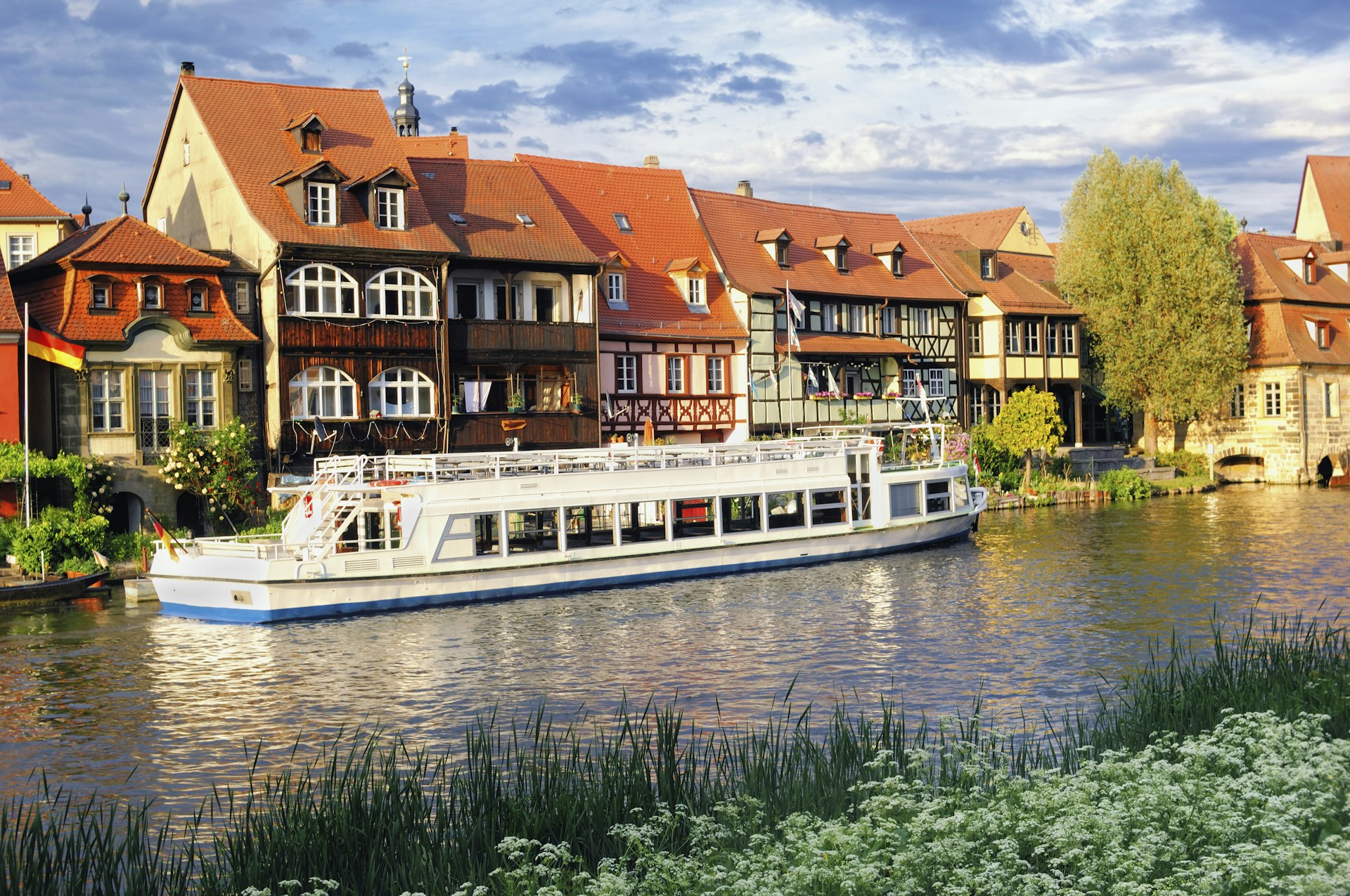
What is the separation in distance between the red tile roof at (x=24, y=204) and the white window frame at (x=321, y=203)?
17.0m

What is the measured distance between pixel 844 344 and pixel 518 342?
640 inches

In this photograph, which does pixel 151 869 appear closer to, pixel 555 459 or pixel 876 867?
pixel 876 867

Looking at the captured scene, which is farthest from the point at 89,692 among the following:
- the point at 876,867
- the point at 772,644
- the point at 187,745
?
the point at 876,867

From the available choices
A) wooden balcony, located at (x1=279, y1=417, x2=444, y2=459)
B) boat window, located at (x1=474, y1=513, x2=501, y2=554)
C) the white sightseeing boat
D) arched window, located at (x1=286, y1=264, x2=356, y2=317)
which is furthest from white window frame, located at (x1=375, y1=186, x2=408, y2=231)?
boat window, located at (x1=474, y1=513, x2=501, y2=554)

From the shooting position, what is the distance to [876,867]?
10266 millimetres

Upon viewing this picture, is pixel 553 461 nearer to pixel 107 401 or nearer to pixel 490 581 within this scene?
pixel 490 581

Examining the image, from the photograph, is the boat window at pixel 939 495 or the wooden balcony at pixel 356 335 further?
the boat window at pixel 939 495

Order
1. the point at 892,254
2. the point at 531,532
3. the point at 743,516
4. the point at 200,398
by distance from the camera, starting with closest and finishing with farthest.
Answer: the point at 531,532, the point at 743,516, the point at 200,398, the point at 892,254

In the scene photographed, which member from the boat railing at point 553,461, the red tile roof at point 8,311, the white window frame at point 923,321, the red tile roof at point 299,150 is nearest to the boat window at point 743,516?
the boat railing at point 553,461

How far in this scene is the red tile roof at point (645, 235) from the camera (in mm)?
54219

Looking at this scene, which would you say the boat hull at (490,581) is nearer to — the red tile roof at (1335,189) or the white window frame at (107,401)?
the white window frame at (107,401)

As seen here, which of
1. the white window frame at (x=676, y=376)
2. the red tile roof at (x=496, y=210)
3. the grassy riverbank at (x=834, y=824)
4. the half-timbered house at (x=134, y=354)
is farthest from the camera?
the white window frame at (x=676, y=376)

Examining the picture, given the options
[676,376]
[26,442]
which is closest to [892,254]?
[676,376]

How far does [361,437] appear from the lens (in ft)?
144
